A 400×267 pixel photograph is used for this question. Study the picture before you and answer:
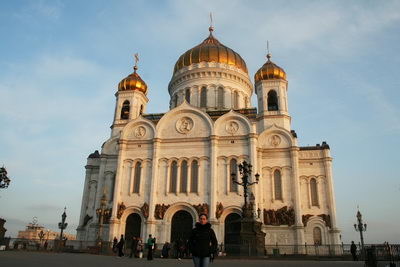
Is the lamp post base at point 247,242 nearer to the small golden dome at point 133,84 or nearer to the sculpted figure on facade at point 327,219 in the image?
the sculpted figure on facade at point 327,219

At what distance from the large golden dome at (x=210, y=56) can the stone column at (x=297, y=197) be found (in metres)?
13.7

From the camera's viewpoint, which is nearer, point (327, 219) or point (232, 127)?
point (327, 219)

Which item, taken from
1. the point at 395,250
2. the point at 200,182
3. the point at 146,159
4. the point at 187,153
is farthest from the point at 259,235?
the point at 146,159

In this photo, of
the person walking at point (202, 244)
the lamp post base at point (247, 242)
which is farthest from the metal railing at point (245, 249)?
the person walking at point (202, 244)

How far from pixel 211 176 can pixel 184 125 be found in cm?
552

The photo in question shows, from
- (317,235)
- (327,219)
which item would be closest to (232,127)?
(327,219)

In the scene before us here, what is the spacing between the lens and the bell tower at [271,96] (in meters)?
31.8

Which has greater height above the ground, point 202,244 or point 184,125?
point 184,125

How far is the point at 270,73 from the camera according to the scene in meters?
33.3

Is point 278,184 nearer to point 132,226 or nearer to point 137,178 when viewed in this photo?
point 137,178

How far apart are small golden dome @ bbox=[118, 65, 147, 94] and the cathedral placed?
14.6 feet

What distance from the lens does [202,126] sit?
3064 centimetres

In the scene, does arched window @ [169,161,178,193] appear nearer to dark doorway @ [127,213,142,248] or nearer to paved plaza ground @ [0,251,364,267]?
dark doorway @ [127,213,142,248]

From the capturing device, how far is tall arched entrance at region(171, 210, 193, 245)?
90.9 feet
